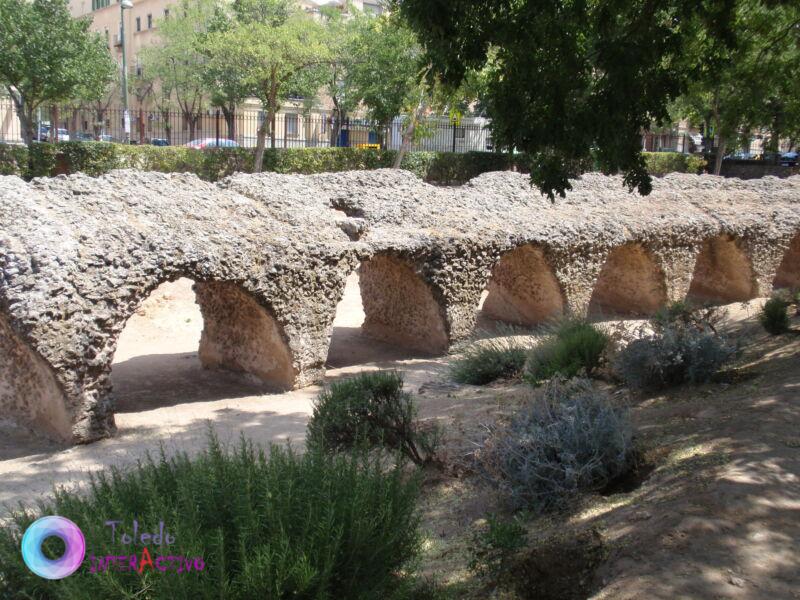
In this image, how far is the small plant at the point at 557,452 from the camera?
201 inches

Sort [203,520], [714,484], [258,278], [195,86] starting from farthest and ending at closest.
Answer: [195,86], [258,278], [714,484], [203,520]

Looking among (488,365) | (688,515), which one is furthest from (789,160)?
(688,515)

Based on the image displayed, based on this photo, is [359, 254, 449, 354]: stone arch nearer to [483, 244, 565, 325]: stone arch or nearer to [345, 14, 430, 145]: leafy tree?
[483, 244, 565, 325]: stone arch

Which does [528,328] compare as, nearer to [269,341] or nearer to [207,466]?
[269,341]

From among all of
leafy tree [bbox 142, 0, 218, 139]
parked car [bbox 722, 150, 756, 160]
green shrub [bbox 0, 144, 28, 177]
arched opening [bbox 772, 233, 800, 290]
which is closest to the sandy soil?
arched opening [bbox 772, 233, 800, 290]

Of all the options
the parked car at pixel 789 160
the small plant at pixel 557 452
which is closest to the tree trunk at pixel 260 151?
the small plant at pixel 557 452

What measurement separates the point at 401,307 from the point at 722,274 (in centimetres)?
791

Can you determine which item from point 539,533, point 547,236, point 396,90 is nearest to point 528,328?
point 547,236

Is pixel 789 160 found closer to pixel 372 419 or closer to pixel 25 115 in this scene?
pixel 25 115

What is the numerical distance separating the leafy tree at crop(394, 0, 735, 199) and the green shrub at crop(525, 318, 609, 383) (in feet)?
7.31

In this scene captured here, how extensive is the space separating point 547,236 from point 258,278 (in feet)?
17.7

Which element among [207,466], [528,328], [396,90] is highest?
[396,90]

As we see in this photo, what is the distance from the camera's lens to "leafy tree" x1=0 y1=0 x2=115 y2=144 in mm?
21281

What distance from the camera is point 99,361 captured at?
812 cm
